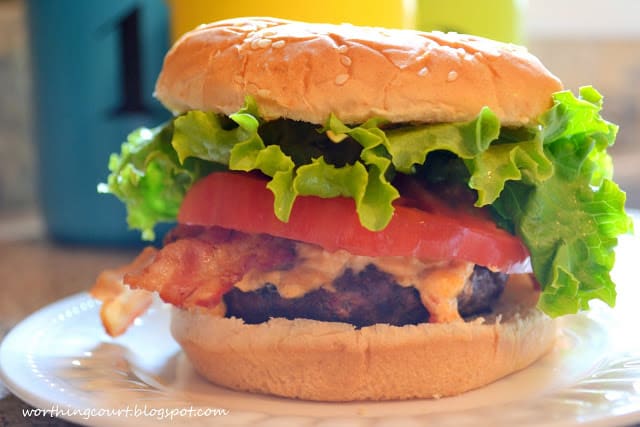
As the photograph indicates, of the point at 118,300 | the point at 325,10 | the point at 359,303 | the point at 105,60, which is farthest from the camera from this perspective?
the point at 105,60

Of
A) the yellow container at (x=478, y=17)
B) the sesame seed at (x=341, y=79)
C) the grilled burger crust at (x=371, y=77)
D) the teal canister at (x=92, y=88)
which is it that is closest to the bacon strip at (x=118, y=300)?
the grilled burger crust at (x=371, y=77)

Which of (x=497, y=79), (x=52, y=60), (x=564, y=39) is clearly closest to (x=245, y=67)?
(x=497, y=79)

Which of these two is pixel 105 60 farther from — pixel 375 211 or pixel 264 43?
pixel 375 211

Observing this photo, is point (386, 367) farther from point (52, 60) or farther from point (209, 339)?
point (52, 60)

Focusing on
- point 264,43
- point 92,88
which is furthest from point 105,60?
point 264,43

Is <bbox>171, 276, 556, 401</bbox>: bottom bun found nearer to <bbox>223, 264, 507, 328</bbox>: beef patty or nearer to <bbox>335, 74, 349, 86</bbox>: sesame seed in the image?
<bbox>223, 264, 507, 328</bbox>: beef patty

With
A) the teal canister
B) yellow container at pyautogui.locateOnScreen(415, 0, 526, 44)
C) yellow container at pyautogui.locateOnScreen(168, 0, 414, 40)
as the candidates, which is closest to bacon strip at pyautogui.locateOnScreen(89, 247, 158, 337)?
yellow container at pyautogui.locateOnScreen(168, 0, 414, 40)
